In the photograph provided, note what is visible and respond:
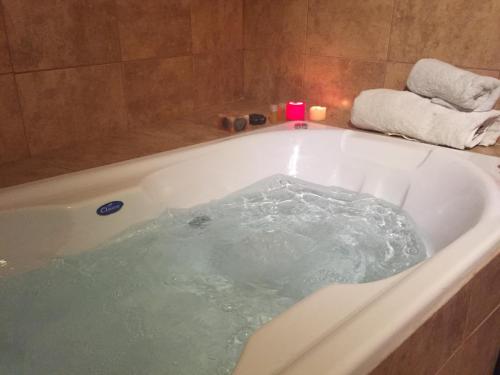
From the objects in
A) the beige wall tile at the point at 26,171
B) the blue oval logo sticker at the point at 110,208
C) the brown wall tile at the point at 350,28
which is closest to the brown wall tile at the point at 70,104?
the beige wall tile at the point at 26,171

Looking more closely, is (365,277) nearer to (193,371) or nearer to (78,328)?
(193,371)

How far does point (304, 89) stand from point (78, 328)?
163cm

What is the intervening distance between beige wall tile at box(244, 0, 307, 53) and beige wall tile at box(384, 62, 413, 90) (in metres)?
0.47

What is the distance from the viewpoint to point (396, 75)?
6.26ft

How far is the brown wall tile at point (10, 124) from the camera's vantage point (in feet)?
5.04

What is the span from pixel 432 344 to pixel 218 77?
1.84 metres

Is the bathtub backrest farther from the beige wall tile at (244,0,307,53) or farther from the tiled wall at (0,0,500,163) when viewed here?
the beige wall tile at (244,0,307,53)

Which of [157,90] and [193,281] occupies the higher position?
[157,90]

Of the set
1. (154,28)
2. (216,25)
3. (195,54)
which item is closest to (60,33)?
(154,28)

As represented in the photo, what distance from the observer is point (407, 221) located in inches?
57.5

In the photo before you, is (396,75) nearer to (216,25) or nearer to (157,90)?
(216,25)

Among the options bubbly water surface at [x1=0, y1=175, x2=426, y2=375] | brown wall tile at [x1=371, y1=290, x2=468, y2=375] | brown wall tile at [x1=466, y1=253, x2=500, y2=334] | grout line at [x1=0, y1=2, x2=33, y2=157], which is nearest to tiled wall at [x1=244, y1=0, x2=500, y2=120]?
bubbly water surface at [x1=0, y1=175, x2=426, y2=375]

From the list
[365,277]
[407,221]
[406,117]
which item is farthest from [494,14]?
[365,277]

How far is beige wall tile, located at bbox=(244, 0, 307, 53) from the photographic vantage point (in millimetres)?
2188
